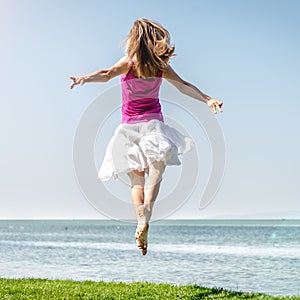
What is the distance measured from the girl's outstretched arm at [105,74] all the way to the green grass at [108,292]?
608cm

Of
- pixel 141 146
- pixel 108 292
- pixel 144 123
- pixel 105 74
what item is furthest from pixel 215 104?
pixel 108 292

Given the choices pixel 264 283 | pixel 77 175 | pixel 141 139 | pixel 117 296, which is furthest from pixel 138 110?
pixel 264 283

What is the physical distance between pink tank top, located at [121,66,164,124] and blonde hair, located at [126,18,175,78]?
10 centimetres

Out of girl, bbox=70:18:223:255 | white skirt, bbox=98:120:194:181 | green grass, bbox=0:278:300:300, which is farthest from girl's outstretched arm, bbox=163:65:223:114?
green grass, bbox=0:278:300:300

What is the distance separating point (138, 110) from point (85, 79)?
75 centimetres

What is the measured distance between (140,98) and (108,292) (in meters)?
6.46

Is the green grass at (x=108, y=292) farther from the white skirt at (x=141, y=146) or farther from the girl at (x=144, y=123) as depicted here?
the white skirt at (x=141, y=146)

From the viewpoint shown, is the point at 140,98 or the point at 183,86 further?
the point at 183,86

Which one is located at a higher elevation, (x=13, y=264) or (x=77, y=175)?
(x=77, y=175)

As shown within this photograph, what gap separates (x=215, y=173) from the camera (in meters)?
7.35

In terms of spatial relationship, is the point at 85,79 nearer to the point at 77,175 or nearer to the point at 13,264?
the point at 77,175

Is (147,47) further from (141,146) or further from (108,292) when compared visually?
(108,292)

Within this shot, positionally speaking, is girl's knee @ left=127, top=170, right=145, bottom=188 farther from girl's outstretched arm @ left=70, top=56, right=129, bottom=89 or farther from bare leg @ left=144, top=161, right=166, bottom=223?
girl's outstretched arm @ left=70, top=56, right=129, bottom=89

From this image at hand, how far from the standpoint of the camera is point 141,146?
650 centimetres
